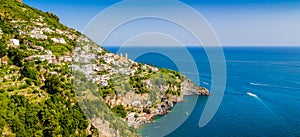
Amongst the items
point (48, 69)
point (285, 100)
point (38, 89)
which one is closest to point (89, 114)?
point (38, 89)

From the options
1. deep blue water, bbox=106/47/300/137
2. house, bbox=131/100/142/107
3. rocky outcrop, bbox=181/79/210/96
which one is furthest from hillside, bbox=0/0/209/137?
deep blue water, bbox=106/47/300/137

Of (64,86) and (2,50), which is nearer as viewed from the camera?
(64,86)

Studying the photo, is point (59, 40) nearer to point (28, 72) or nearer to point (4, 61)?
point (4, 61)

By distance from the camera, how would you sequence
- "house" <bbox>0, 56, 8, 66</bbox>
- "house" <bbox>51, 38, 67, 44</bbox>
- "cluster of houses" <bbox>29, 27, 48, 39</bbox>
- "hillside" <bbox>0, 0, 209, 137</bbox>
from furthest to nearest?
"house" <bbox>51, 38, 67, 44</bbox>
"cluster of houses" <bbox>29, 27, 48, 39</bbox>
"house" <bbox>0, 56, 8, 66</bbox>
"hillside" <bbox>0, 0, 209, 137</bbox>

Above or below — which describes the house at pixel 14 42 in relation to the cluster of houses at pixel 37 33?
below

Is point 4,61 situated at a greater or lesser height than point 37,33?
lesser

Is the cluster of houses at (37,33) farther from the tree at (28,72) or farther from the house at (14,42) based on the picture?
the tree at (28,72)

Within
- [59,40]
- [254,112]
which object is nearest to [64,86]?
[59,40]

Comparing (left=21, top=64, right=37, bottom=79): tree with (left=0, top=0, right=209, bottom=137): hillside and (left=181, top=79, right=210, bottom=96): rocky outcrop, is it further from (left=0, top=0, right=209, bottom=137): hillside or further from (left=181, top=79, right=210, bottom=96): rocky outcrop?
(left=181, top=79, right=210, bottom=96): rocky outcrop

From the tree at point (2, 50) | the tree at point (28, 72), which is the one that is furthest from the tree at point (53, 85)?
the tree at point (2, 50)
